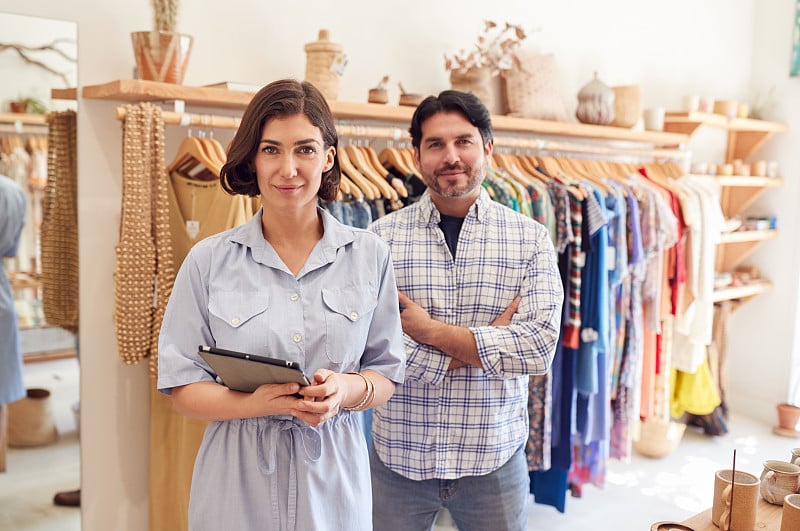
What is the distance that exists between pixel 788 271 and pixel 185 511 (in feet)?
12.7

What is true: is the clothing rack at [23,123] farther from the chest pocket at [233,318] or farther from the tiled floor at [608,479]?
the chest pocket at [233,318]

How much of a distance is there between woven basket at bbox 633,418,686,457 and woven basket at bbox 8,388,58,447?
2860 mm

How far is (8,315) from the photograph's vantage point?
2285mm

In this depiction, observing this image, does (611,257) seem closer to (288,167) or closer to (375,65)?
(375,65)

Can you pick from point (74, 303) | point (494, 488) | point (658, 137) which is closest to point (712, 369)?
point (658, 137)

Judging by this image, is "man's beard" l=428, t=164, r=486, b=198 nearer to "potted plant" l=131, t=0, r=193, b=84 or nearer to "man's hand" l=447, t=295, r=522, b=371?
"man's hand" l=447, t=295, r=522, b=371

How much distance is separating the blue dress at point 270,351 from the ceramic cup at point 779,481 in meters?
0.94

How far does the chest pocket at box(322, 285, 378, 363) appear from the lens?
4.62 ft

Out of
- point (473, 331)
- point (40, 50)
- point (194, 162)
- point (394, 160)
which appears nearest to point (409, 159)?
point (394, 160)

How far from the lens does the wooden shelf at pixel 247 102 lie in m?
2.11

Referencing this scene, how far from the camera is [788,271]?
15.0 feet

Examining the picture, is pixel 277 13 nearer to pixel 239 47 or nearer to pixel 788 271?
pixel 239 47

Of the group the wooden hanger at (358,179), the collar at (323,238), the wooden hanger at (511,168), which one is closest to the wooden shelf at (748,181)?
the wooden hanger at (511,168)

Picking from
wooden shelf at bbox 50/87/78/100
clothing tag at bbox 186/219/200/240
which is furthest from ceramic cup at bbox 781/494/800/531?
wooden shelf at bbox 50/87/78/100
